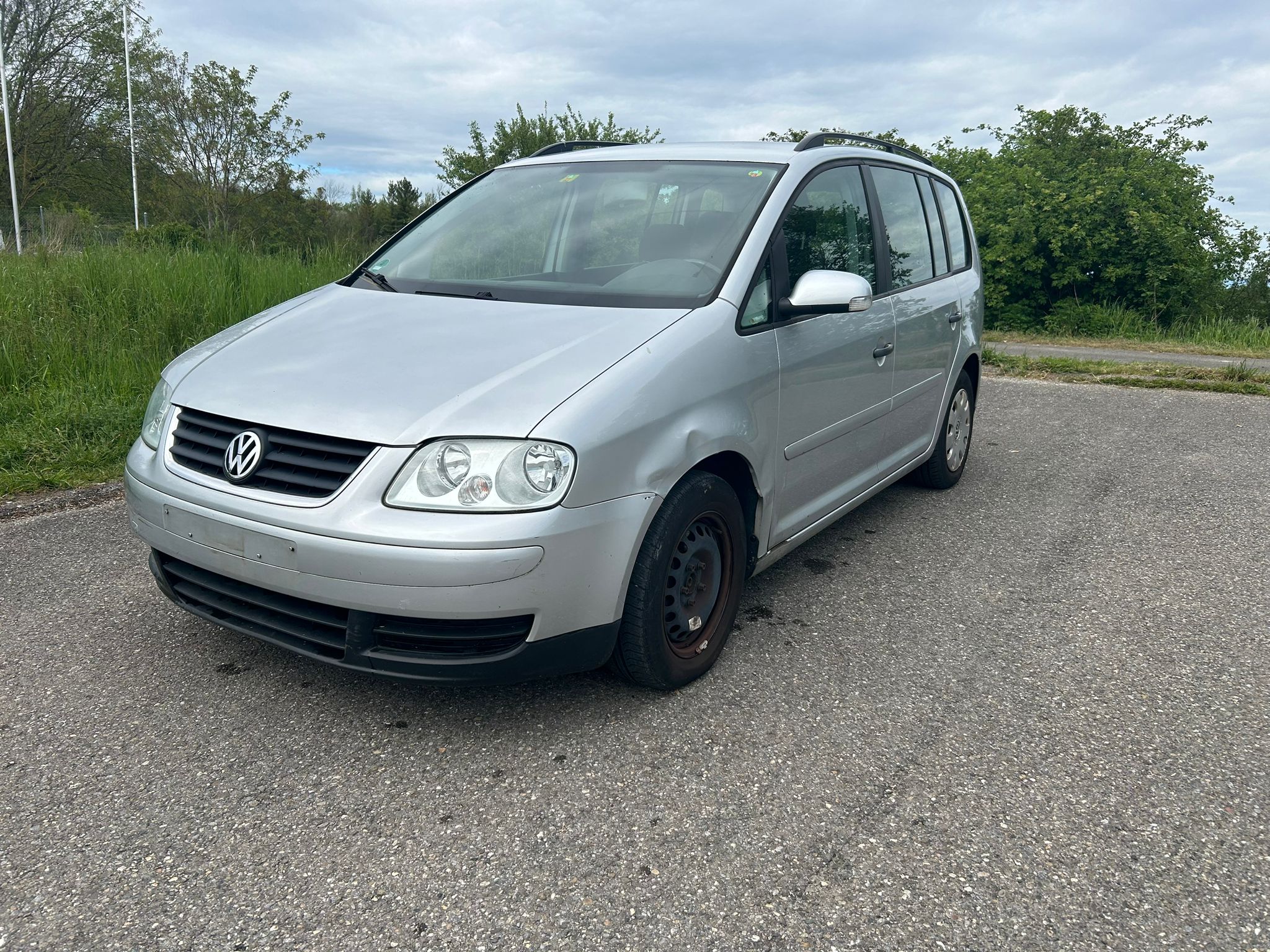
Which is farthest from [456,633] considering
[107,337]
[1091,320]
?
[1091,320]

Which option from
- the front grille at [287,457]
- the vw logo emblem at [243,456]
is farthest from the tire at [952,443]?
the vw logo emblem at [243,456]

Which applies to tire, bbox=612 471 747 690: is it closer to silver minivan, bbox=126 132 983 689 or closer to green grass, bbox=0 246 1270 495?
silver minivan, bbox=126 132 983 689

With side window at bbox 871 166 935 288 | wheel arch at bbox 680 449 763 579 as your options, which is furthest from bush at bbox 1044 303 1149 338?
wheel arch at bbox 680 449 763 579

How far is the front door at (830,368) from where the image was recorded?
11.4ft

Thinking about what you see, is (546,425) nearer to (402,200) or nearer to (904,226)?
(904,226)

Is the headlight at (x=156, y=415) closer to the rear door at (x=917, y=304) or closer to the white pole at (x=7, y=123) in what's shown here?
the rear door at (x=917, y=304)

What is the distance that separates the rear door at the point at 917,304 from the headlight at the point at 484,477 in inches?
90.7

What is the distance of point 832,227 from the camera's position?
12.8ft

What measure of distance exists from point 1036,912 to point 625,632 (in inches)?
49.5

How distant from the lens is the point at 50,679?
3.11 metres

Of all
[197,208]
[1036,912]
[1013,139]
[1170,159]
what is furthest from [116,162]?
[1036,912]

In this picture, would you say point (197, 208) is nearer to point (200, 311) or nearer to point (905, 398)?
point (200, 311)

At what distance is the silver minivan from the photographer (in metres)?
2.52

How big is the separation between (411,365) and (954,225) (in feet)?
12.4
